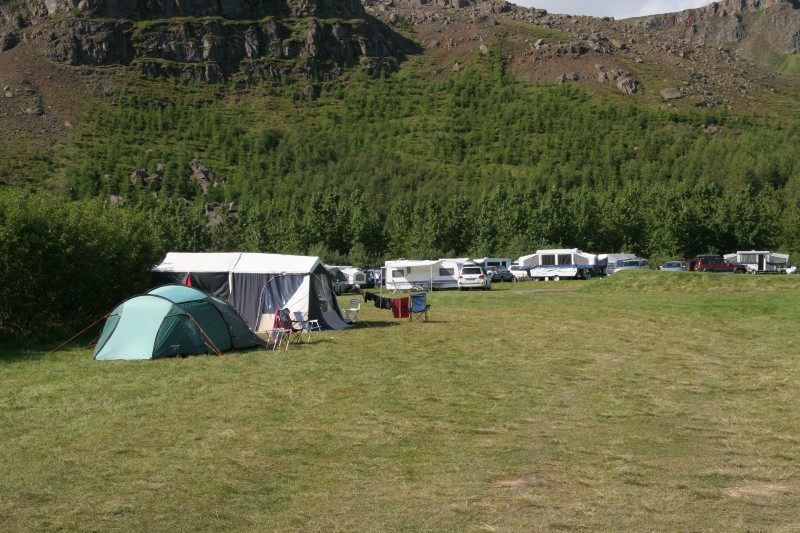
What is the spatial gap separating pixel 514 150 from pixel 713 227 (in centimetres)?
5441

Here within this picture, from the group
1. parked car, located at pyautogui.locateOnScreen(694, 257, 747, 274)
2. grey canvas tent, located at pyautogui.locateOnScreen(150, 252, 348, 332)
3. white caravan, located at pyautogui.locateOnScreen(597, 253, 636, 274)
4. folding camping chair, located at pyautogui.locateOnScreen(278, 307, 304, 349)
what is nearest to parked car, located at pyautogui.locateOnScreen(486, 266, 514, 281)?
white caravan, located at pyautogui.locateOnScreen(597, 253, 636, 274)

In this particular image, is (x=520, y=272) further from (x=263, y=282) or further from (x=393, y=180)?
(x=393, y=180)

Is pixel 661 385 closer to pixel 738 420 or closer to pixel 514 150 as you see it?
pixel 738 420

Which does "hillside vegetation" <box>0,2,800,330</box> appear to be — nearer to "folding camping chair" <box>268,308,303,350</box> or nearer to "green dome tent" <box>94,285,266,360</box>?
"green dome tent" <box>94,285,266,360</box>

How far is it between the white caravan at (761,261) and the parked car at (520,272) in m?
17.8

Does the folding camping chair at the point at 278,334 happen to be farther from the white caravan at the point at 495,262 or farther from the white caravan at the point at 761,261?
the white caravan at the point at 761,261

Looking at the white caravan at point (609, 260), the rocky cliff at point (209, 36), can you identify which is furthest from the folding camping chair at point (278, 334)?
the rocky cliff at point (209, 36)

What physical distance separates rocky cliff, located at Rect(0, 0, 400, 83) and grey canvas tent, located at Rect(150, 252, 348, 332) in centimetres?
12015

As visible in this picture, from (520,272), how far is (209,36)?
4494 inches

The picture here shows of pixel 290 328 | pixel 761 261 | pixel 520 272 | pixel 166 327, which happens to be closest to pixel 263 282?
pixel 290 328

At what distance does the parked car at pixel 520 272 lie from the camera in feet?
173

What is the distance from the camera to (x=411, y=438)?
8.87 meters

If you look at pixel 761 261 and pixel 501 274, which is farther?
pixel 761 261

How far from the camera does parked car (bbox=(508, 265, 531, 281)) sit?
52.7 metres
